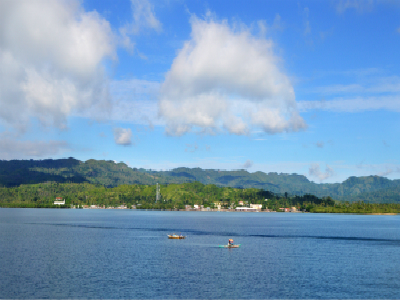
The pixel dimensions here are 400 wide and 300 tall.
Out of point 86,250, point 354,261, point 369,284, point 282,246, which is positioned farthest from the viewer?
point 282,246

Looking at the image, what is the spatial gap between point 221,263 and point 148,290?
30949 mm

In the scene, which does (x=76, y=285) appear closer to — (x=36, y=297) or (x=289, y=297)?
(x=36, y=297)

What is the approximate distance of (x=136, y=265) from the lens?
92.2m

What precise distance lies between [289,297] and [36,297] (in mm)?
39680

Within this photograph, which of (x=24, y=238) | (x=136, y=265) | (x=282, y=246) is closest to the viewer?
(x=136, y=265)

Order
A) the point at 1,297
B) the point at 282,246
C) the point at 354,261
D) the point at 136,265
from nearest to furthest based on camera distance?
1. the point at 1,297
2. the point at 136,265
3. the point at 354,261
4. the point at 282,246

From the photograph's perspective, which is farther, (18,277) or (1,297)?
(18,277)

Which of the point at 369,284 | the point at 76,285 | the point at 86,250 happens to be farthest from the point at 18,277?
the point at 369,284

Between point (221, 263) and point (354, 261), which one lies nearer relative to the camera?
point (221, 263)

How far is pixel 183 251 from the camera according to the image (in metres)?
117

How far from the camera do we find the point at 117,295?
65.7 meters

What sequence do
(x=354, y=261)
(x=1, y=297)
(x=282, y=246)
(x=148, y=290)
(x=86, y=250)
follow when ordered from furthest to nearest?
1. (x=282, y=246)
2. (x=86, y=250)
3. (x=354, y=261)
4. (x=148, y=290)
5. (x=1, y=297)

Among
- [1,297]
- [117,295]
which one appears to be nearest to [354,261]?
[117,295]

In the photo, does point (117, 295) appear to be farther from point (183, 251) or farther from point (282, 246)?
point (282, 246)
